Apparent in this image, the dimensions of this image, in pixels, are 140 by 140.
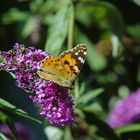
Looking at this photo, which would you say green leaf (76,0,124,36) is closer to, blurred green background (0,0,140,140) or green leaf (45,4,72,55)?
blurred green background (0,0,140,140)

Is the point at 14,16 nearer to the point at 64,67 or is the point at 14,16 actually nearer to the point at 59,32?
the point at 59,32


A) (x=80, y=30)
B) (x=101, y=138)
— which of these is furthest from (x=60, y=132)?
(x=80, y=30)

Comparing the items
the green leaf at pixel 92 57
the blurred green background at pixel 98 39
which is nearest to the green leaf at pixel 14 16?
the blurred green background at pixel 98 39

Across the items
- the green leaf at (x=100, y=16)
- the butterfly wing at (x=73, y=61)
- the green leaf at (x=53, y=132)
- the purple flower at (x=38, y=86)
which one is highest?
the green leaf at (x=100, y=16)

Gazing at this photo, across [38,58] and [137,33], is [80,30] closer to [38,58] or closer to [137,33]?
[137,33]

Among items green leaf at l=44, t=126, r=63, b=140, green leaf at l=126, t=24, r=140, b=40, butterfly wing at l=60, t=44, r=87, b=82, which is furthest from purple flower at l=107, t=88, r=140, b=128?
butterfly wing at l=60, t=44, r=87, b=82

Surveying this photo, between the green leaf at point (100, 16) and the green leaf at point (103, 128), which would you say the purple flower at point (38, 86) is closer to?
the green leaf at point (103, 128)

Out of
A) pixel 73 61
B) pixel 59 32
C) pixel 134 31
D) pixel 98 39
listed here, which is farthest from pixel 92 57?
pixel 73 61

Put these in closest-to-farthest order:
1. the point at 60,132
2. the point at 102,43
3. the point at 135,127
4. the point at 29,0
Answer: the point at 135,127 → the point at 60,132 → the point at 29,0 → the point at 102,43
